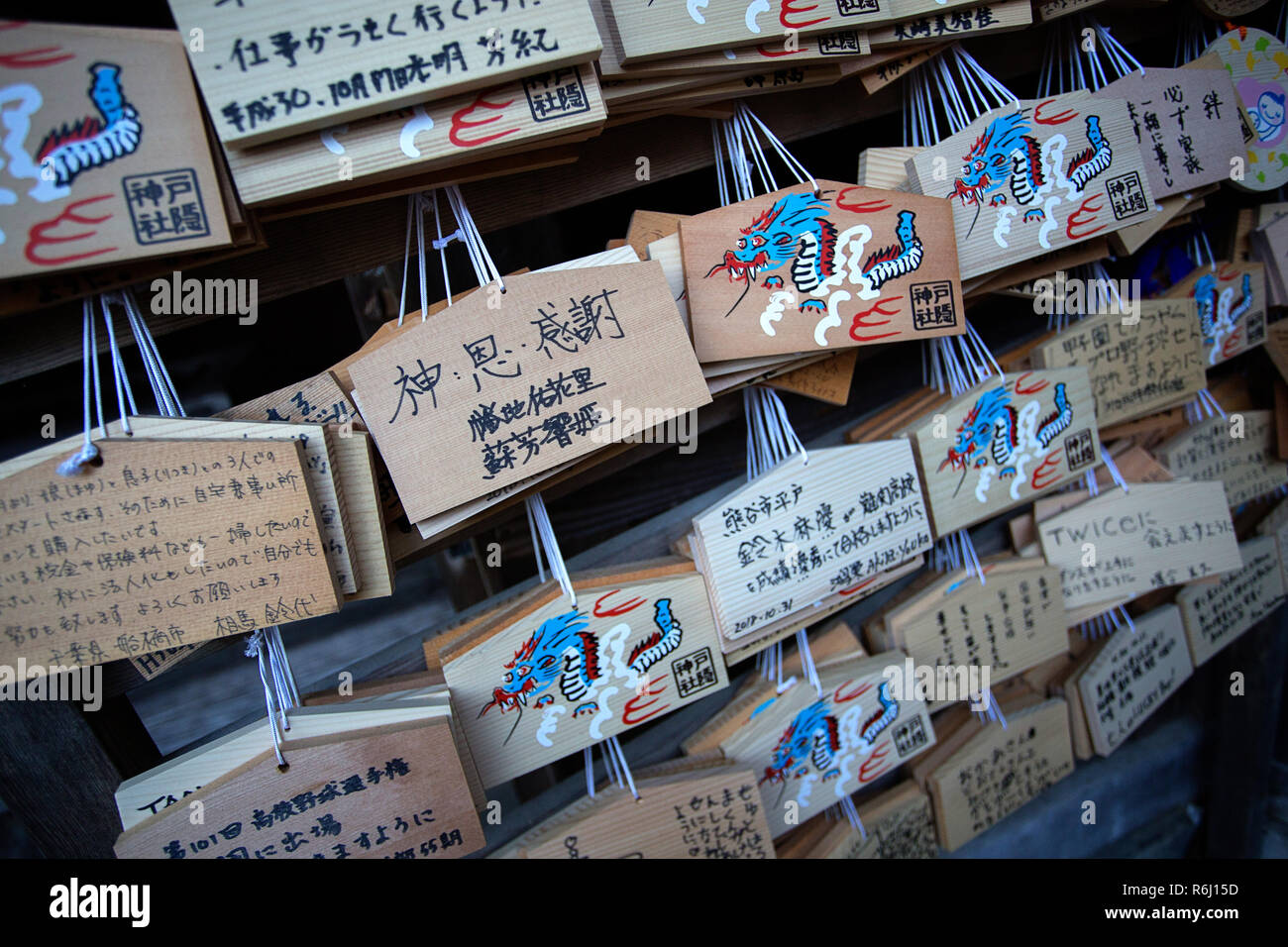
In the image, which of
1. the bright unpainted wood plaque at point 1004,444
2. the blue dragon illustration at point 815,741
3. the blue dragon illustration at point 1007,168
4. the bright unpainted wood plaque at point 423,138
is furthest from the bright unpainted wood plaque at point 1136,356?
the bright unpainted wood plaque at point 423,138

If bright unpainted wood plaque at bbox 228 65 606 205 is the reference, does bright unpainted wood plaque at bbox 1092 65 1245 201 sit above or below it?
below

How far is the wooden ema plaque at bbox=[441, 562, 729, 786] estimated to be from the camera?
1034 millimetres

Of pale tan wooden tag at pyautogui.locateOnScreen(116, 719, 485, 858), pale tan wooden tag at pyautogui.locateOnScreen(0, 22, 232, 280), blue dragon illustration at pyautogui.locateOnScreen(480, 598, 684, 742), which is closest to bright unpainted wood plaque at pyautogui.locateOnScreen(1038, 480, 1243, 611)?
blue dragon illustration at pyautogui.locateOnScreen(480, 598, 684, 742)

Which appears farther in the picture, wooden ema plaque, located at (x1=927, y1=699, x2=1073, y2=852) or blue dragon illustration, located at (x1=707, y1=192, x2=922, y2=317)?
wooden ema plaque, located at (x1=927, y1=699, x2=1073, y2=852)

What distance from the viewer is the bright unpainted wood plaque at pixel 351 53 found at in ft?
2.36

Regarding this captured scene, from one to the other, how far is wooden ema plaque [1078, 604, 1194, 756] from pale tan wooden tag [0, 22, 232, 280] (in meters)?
2.02

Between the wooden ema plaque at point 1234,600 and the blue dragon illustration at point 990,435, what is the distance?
3.02ft

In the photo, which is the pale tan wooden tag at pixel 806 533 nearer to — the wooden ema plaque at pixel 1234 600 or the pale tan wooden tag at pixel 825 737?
the pale tan wooden tag at pixel 825 737

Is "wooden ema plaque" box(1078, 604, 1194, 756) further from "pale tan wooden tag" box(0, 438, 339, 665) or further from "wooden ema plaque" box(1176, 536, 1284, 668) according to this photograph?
"pale tan wooden tag" box(0, 438, 339, 665)

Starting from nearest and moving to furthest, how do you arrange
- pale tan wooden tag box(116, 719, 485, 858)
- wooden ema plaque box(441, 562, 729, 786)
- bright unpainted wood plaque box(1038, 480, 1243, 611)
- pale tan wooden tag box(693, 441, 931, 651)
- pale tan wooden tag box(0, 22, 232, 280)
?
1. pale tan wooden tag box(0, 22, 232, 280)
2. pale tan wooden tag box(116, 719, 485, 858)
3. wooden ema plaque box(441, 562, 729, 786)
4. pale tan wooden tag box(693, 441, 931, 651)
5. bright unpainted wood plaque box(1038, 480, 1243, 611)

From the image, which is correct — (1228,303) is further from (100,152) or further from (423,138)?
(100,152)

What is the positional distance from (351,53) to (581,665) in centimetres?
82

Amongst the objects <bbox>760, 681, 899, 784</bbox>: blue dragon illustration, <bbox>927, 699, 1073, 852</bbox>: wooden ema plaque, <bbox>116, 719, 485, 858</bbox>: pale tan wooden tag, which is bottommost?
<bbox>927, 699, 1073, 852</bbox>: wooden ema plaque

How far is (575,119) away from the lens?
2.71 feet
